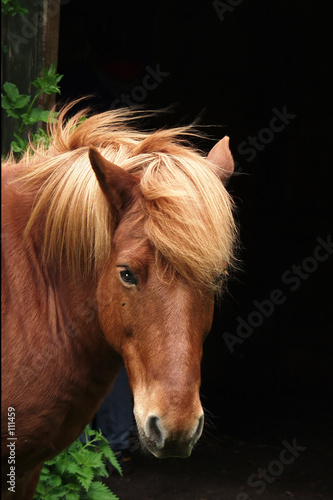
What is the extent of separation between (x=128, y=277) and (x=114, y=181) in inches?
13.5

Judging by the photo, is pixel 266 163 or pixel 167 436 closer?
pixel 167 436

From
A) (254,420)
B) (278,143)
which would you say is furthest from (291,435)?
(278,143)

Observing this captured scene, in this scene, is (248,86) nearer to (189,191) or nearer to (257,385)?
(257,385)

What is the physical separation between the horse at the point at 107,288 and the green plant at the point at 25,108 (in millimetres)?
795

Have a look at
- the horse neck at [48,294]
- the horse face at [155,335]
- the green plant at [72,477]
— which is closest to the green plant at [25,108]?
the horse neck at [48,294]

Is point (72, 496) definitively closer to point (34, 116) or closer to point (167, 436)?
point (167, 436)

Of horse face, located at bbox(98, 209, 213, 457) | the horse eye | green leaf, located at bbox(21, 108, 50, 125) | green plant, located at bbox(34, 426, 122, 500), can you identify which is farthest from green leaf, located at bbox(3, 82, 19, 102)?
green plant, located at bbox(34, 426, 122, 500)

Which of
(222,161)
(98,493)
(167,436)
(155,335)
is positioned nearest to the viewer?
(167,436)

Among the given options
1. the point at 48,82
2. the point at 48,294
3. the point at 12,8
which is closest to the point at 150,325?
the point at 48,294

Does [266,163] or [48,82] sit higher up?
[48,82]

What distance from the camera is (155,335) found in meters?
1.94

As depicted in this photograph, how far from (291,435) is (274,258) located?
2.22 m

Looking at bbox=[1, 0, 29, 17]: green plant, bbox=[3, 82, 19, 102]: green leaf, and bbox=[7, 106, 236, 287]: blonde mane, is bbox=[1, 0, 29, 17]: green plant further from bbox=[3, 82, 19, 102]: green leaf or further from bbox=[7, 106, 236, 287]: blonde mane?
bbox=[7, 106, 236, 287]: blonde mane

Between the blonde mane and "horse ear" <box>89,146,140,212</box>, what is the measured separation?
5cm
